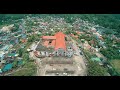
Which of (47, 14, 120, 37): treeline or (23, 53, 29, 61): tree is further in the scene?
(47, 14, 120, 37): treeline

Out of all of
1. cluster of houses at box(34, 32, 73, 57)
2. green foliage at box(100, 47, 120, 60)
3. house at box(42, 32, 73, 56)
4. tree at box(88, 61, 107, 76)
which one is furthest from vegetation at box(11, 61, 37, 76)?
green foliage at box(100, 47, 120, 60)

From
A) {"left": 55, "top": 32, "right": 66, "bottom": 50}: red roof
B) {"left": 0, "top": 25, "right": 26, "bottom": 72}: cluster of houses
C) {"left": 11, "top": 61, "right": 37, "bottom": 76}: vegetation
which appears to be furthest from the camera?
{"left": 55, "top": 32, "right": 66, "bottom": 50}: red roof

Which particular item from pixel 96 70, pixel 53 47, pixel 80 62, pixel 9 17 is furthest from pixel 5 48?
pixel 96 70

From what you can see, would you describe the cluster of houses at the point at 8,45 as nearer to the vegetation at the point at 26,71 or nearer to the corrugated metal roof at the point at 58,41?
the vegetation at the point at 26,71

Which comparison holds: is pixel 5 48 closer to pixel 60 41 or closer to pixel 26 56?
pixel 26 56

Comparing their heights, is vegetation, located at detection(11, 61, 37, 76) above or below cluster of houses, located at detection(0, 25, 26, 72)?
below

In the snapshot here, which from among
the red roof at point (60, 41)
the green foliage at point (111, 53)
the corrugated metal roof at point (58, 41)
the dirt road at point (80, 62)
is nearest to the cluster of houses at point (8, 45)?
the corrugated metal roof at point (58, 41)

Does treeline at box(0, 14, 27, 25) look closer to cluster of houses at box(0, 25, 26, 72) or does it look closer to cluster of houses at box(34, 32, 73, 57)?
cluster of houses at box(0, 25, 26, 72)

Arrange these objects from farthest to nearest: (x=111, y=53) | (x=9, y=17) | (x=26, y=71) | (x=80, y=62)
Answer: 1. (x=9, y=17)
2. (x=111, y=53)
3. (x=80, y=62)
4. (x=26, y=71)
